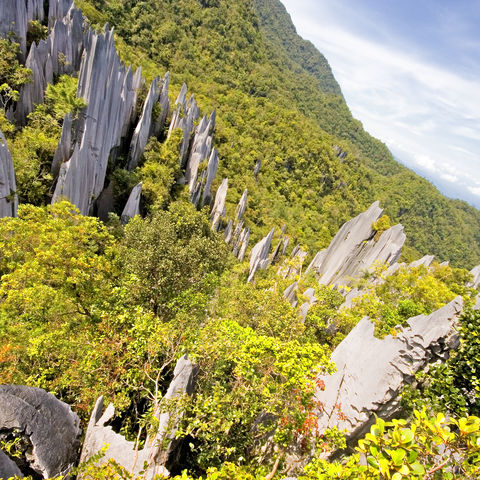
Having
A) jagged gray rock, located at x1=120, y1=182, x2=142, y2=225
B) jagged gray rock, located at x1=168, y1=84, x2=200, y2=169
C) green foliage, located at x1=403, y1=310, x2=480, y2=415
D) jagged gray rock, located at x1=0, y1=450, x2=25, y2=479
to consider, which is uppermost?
jagged gray rock, located at x1=168, y1=84, x2=200, y2=169

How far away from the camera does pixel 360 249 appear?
1346 inches

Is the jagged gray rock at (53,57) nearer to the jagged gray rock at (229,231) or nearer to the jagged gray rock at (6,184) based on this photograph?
the jagged gray rock at (6,184)

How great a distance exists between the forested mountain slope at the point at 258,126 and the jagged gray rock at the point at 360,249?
18.2 meters

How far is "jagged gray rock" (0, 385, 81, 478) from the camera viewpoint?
20.1 ft

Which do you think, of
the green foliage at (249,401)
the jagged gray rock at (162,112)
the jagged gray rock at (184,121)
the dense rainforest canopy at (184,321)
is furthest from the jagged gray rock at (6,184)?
the jagged gray rock at (184,121)

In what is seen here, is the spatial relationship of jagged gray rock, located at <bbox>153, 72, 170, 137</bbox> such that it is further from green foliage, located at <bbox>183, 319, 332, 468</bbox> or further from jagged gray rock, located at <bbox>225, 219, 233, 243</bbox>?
green foliage, located at <bbox>183, 319, 332, 468</bbox>

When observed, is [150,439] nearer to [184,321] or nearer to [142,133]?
[184,321]

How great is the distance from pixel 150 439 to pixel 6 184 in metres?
16.9

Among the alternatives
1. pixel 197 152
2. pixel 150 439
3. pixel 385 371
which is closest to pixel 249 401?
pixel 150 439

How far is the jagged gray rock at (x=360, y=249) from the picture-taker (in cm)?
3275

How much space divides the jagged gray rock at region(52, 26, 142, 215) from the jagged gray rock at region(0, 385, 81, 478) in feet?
55.5

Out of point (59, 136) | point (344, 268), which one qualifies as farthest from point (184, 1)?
point (344, 268)

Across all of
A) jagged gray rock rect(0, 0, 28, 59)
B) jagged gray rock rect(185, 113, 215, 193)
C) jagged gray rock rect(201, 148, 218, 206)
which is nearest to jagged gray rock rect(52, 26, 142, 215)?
jagged gray rock rect(0, 0, 28, 59)

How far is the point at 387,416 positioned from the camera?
8.36 m
